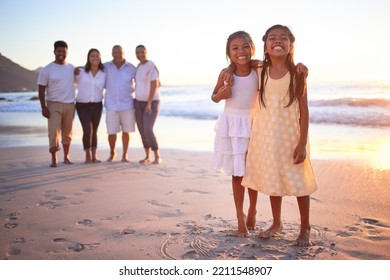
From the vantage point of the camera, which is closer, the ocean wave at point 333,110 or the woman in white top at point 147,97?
the woman in white top at point 147,97

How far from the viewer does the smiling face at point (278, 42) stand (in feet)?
8.88

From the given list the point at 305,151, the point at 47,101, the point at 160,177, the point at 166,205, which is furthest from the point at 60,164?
the point at 305,151

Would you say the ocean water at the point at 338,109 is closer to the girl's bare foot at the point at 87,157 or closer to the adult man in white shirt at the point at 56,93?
the adult man in white shirt at the point at 56,93

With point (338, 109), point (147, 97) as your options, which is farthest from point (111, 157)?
point (338, 109)

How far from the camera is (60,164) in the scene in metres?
5.71

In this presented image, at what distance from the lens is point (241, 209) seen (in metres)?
2.95

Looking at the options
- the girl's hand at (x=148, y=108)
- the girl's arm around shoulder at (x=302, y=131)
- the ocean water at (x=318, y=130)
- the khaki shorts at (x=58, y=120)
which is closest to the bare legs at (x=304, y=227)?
the girl's arm around shoulder at (x=302, y=131)

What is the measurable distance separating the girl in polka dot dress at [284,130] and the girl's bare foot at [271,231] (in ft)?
0.72

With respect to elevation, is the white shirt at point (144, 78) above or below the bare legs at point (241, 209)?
above

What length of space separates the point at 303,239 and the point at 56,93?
4.40m

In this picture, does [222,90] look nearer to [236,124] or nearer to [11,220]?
[236,124]
